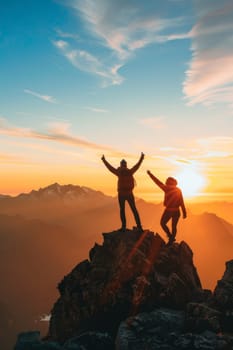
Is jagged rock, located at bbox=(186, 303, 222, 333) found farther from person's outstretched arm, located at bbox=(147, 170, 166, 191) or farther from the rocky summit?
person's outstretched arm, located at bbox=(147, 170, 166, 191)

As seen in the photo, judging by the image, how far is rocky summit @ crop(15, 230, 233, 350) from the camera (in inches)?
720

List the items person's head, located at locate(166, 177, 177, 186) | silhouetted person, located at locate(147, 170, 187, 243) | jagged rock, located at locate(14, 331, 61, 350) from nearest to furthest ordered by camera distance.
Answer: jagged rock, located at locate(14, 331, 61, 350) < silhouetted person, located at locate(147, 170, 187, 243) < person's head, located at locate(166, 177, 177, 186)

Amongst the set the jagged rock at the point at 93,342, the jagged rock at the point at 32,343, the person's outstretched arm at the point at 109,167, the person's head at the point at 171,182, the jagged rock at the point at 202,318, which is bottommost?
the jagged rock at the point at 32,343

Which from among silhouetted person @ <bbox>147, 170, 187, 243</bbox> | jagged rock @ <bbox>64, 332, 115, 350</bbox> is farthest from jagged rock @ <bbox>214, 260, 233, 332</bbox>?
jagged rock @ <bbox>64, 332, 115, 350</bbox>

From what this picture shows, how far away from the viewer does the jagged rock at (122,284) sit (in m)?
21.7

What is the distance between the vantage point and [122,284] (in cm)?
2248

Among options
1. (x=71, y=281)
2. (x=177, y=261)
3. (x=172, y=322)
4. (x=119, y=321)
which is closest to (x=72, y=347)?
(x=119, y=321)

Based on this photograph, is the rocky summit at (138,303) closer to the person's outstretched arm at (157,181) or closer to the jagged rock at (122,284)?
the jagged rock at (122,284)

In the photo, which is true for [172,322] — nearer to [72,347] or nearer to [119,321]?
[119,321]

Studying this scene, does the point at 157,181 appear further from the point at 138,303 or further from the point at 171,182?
the point at 138,303

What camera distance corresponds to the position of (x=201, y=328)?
1836 centimetres

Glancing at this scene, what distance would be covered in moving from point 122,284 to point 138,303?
1.71m

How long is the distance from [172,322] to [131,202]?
9.64m

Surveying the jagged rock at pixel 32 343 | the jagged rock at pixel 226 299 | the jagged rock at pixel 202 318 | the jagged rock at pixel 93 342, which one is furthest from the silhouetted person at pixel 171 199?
the jagged rock at pixel 32 343
